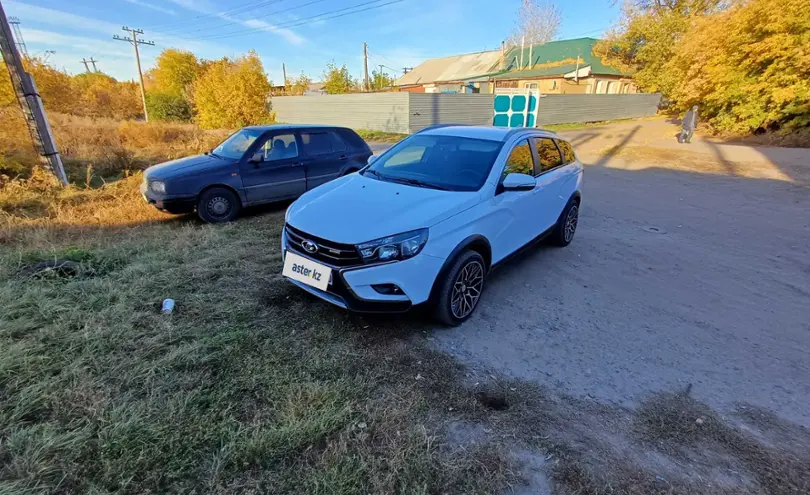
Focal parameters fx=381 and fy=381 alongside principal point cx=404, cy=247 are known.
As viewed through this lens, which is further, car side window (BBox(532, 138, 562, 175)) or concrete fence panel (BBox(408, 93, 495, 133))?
concrete fence panel (BBox(408, 93, 495, 133))

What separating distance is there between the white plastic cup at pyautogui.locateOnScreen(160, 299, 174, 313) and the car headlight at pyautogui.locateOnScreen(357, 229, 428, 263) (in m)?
1.97

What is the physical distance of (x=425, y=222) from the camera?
9.64 feet

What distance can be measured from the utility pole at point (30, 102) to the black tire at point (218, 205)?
465 centimetres

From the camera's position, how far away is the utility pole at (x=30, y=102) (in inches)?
297

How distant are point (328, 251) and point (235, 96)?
18.6 meters

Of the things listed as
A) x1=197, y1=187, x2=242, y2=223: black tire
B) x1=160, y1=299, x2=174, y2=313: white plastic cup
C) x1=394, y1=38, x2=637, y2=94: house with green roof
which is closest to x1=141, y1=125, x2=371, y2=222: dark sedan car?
x1=197, y1=187, x2=242, y2=223: black tire

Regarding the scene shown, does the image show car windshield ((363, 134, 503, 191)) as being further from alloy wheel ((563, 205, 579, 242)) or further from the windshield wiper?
alloy wheel ((563, 205, 579, 242))

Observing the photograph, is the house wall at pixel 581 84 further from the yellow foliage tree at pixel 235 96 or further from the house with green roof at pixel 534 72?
the yellow foliage tree at pixel 235 96

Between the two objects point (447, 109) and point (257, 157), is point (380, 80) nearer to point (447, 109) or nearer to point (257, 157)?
point (447, 109)

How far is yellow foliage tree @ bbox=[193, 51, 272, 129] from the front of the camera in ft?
60.1

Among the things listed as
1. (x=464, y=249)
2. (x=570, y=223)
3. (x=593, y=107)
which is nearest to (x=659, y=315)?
(x=570, y=223)

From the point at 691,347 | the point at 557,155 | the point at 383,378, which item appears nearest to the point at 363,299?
the point at 383,378

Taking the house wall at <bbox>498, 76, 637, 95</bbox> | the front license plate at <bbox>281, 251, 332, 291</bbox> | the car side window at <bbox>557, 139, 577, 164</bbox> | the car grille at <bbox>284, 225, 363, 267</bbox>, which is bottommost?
the front license plate at <bbox>281, 251, 332, 291</bbox>

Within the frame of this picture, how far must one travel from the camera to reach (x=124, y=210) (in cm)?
650
